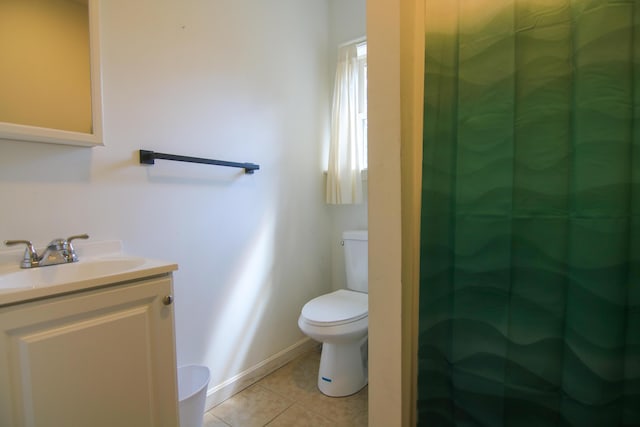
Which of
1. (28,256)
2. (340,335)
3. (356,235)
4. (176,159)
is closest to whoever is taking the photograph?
(28,256)

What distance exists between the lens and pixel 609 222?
709mm

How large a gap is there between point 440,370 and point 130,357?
977mm

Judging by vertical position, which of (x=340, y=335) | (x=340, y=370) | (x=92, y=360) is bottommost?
(x=340, y=370)

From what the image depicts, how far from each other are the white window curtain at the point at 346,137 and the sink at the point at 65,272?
1320 millimetres

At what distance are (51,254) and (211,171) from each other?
739mm

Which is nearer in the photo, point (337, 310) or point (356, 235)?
point (337, 310)

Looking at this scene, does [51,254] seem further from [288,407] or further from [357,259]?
[357,259]

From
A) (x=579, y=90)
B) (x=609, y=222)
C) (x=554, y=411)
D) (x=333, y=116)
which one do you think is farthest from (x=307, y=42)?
(x=554, y=411)

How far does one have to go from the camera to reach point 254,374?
1802mm

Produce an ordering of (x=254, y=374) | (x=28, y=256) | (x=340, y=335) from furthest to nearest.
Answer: (x=254, y=374) → (x=340, y=335) → (x=28, y=256)

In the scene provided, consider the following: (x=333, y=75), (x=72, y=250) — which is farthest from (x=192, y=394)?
(x=333, y=75)

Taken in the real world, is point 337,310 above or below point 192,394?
above

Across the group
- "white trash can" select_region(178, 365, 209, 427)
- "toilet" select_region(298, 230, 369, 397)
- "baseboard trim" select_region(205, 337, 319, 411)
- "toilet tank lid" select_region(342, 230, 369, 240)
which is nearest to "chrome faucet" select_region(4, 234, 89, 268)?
"white trash can" select_region(178, 365, 209, 427)

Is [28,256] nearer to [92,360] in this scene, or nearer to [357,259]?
[92,360]
